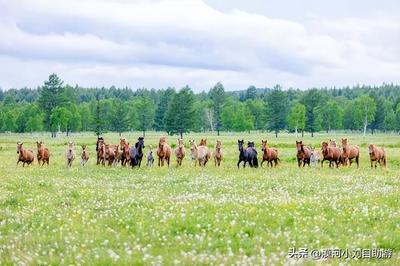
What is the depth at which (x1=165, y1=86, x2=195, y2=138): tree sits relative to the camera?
12312cm

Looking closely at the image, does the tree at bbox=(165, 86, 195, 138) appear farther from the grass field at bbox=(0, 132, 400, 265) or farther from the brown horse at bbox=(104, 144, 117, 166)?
the grass field at bbox=(0, 132, 400, 265)

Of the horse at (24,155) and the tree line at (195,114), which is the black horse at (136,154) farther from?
the tree line at (195,114)

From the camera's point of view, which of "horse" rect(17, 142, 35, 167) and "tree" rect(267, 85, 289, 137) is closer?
"horse" rect(17, 142, 35, 167)

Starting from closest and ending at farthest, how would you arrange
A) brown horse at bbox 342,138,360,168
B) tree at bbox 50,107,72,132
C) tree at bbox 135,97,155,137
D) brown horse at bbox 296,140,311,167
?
brown horse at bbox 296,140,311,167 < brown horse at bbox 342,138,360,168 < tree at bbox 50,107,72,132 < tree at bbox 135,97,155,137

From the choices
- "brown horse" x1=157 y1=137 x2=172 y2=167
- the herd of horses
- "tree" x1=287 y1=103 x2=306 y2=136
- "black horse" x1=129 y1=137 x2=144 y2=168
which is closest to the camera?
"black horse" x1=129 y1=137 x2=144 y2=168

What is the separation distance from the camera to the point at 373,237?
486 inches

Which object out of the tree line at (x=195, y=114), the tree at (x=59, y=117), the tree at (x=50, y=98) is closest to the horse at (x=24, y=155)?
the tree line at (x=195, y=114)

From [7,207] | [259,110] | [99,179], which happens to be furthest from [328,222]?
[259,110]

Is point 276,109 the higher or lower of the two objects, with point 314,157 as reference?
higher

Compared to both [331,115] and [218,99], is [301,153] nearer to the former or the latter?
[331,115]

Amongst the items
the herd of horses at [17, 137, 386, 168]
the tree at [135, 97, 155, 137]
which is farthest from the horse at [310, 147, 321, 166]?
the tree at [135, 97, 155, 137]

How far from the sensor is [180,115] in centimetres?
12338

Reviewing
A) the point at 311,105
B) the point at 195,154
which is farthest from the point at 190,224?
the point at 311,105

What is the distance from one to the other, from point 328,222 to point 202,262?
5.34m
